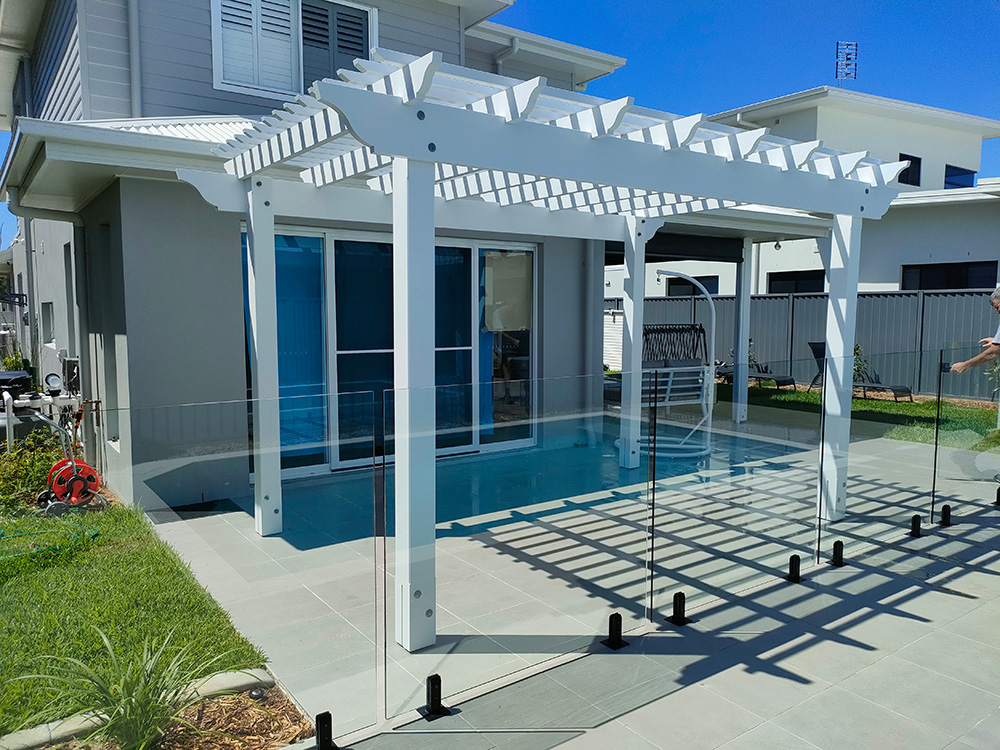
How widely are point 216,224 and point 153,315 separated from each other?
3.07ft

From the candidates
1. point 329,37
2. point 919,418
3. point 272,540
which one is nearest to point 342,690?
point 272,540

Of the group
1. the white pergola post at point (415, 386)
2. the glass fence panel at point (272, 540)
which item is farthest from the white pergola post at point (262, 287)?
the white pergola post at point (415, 386)

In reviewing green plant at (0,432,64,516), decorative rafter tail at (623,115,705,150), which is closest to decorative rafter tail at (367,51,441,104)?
decorative rafter tail at (623,115,705,150)

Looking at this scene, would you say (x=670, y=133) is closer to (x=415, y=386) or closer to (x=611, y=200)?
(x=611, y=200)

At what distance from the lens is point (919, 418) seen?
19.7ft

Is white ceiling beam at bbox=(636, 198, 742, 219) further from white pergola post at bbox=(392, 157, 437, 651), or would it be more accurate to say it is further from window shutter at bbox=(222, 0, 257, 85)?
window shutter at bbox=(222, 0, 257, 85)

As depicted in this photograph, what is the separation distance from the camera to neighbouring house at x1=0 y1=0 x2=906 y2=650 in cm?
348

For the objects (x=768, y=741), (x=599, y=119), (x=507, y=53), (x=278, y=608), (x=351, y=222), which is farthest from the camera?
(x=507, y=53)

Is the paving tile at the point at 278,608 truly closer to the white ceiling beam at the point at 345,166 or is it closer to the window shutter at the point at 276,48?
the white ceiling beam at the point at 345,166

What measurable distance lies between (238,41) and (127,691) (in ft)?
22.5

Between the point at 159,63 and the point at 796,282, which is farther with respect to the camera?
the point at 796,282

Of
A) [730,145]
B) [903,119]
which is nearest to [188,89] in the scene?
[730,145]

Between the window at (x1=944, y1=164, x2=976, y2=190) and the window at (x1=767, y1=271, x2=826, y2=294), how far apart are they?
521 centimetres

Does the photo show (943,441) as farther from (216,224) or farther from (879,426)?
(216,224)
